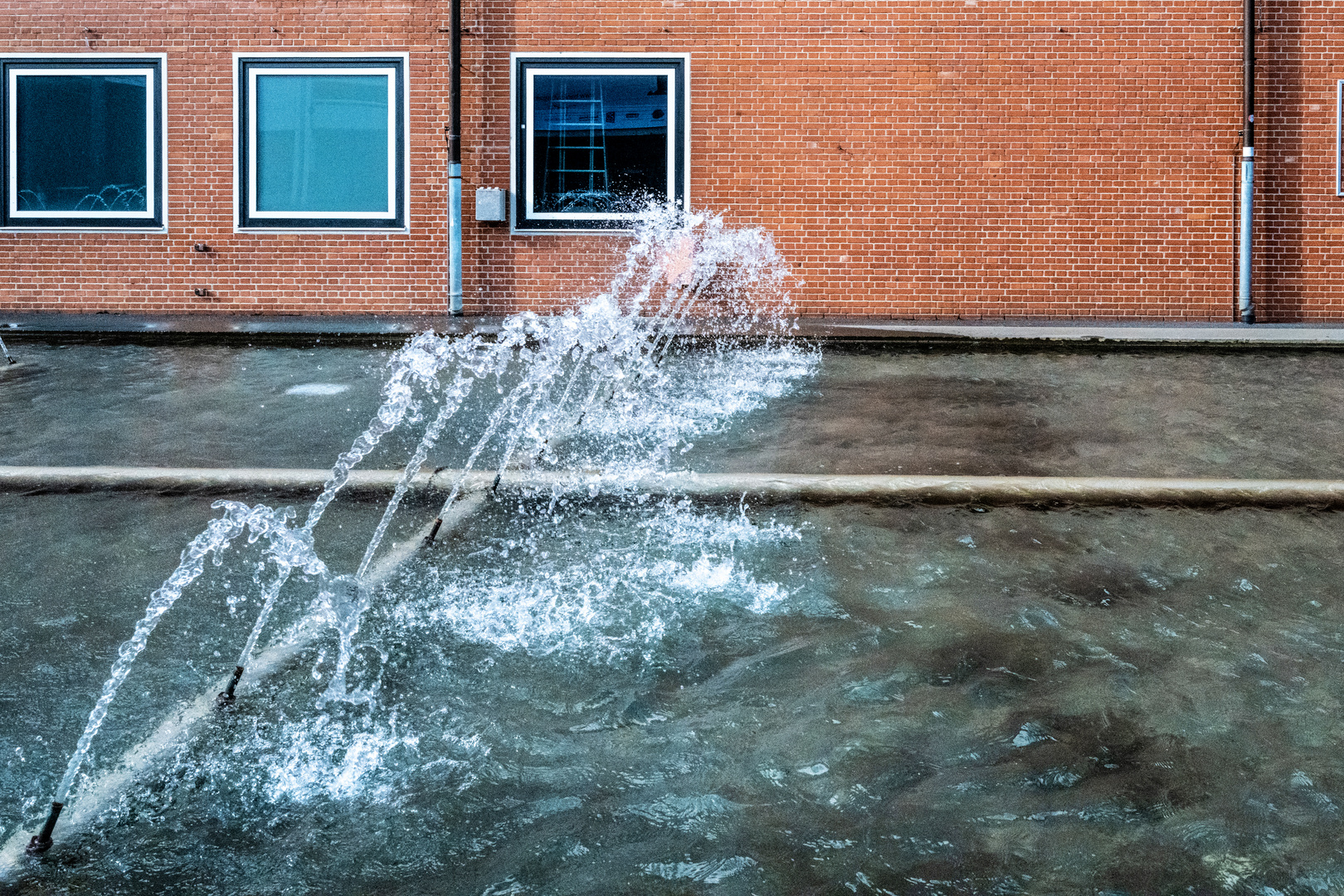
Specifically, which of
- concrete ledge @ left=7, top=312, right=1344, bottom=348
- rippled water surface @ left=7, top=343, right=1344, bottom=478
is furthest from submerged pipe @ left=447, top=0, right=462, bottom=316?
rippled water surface @ left=7, top=343, right=1344, bottom=478

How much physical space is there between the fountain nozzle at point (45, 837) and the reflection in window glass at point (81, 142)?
11.8m

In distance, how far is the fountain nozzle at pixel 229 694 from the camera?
332 centimetres

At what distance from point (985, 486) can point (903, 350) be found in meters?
4.98

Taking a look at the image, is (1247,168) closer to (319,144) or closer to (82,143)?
(319,144)

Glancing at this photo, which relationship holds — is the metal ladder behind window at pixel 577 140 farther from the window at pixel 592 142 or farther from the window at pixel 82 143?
the window at pixel 82 143

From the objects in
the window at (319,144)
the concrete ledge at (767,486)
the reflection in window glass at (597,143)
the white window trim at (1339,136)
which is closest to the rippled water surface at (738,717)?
the concrete ledge at (767,486)

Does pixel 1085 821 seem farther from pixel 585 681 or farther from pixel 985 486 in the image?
pixel 985 486

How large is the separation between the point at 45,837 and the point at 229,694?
778 mm

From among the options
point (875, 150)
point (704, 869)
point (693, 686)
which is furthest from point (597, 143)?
point (704, 869)

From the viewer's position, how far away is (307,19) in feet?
42.3

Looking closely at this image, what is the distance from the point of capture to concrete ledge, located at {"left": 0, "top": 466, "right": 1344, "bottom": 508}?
528cm

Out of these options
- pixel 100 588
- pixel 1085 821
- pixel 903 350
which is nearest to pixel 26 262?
pixel 903 350

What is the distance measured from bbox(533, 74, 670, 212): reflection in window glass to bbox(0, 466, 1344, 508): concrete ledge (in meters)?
7.75

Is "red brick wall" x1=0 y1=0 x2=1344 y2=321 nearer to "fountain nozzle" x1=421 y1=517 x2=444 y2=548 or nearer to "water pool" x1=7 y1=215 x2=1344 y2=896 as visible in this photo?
"water pool" x1=7 y1=215 x2=1344 y2=896
